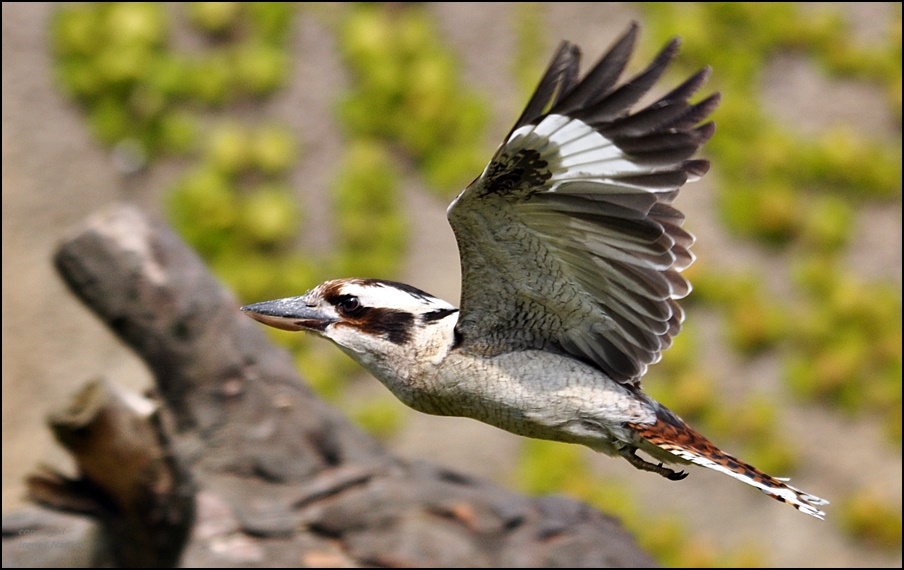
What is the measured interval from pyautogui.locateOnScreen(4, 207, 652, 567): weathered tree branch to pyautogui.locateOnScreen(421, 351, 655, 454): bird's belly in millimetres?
1047

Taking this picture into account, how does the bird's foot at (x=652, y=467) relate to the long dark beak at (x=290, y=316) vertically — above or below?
above

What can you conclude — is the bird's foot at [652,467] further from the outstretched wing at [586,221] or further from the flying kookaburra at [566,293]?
the outstretched wing at [586,221]

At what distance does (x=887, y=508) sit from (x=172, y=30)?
403cm

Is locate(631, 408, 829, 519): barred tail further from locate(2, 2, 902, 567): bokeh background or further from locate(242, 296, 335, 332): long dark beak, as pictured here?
locate(2, 2, 902, 567): bokeh background

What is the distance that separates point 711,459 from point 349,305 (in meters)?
0.89

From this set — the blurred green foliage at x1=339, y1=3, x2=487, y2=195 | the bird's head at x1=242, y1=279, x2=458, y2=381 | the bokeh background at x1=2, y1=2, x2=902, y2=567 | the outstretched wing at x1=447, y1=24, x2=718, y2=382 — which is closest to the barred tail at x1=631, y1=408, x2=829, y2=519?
the outstretched wing at x1=447, y1=24, x2=718, y2=382

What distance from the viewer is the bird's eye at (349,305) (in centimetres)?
272

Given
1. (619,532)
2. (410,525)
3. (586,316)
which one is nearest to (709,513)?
(619,532)

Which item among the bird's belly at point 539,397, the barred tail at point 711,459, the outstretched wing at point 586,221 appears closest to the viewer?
the outstretched wing at point 586,221

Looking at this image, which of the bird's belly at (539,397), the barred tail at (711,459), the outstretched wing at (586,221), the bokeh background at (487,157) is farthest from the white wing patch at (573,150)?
the bokeh background at (487,157)

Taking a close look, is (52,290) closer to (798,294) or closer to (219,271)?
(219,271)

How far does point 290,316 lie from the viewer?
8.93ft

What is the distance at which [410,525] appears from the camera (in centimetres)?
357

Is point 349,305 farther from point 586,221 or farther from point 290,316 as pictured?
point 586,221
